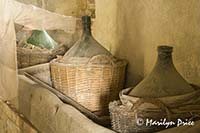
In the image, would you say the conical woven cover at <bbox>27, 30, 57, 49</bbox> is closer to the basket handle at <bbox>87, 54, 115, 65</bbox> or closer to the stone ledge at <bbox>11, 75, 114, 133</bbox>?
the stone ledge at <bbox>11, 75, 114, 133</bbox>

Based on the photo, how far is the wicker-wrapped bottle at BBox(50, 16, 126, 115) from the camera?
221cm

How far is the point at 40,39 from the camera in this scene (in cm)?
311

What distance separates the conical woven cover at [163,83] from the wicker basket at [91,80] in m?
0.57

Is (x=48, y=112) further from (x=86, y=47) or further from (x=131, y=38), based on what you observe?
(x=131, y=38)

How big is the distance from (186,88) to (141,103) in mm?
238

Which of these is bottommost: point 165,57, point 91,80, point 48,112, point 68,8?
point 48,112

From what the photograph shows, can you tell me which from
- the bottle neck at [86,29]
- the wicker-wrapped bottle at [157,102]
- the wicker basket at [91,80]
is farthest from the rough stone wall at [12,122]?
the wicker-wrapped bottle at [157,102]

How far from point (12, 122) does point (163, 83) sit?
1.23 m

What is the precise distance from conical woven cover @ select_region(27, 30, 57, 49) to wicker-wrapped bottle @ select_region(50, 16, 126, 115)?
0.84m

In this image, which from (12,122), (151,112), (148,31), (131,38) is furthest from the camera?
(12,122)

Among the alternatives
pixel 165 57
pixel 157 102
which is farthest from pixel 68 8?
pixel 157 102

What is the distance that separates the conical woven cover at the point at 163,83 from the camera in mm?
1588

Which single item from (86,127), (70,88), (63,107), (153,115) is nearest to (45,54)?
(70,88)

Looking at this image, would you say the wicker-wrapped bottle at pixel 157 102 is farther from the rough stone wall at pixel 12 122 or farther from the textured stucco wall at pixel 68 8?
the textured stucco wall at pixel 68 8
